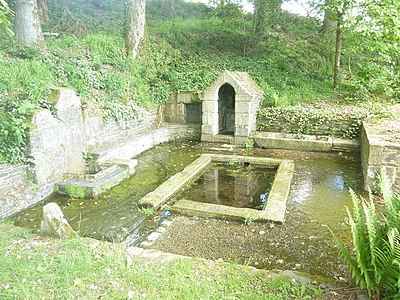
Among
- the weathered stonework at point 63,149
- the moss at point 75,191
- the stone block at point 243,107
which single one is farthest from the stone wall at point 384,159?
the moss at point 75,191

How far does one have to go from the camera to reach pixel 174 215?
4.94 m

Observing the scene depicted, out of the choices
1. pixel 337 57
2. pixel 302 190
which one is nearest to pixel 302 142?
pixel 302 190

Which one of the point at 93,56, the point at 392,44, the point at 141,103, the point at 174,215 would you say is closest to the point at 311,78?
the point at 392,44

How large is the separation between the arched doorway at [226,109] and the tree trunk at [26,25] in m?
5.69

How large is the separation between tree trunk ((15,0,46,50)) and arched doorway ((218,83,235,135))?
5.69m

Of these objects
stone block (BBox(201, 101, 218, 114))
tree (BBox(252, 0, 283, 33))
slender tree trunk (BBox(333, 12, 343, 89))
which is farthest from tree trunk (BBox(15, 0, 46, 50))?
slender tree trunk (BBox(333, 12, 343, 89))

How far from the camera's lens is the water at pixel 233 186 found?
5668 millimetres

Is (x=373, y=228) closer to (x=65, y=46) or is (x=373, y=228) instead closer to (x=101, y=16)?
(x=65, y=46)

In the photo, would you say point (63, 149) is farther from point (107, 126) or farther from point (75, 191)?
point (107, 126)

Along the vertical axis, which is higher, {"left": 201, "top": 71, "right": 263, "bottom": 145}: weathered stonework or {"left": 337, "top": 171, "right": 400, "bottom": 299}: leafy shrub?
{"left": 201, "top": 71, "right": 263, "bottom": 145}: weathered stonework

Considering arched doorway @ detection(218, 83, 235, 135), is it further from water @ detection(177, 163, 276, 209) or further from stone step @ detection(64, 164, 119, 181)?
stone step @ detection(64, 164, 119, 181)

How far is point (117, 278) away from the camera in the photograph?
2.93 meters

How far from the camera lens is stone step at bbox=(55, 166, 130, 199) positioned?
561cm

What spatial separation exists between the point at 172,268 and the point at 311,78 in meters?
11.8
